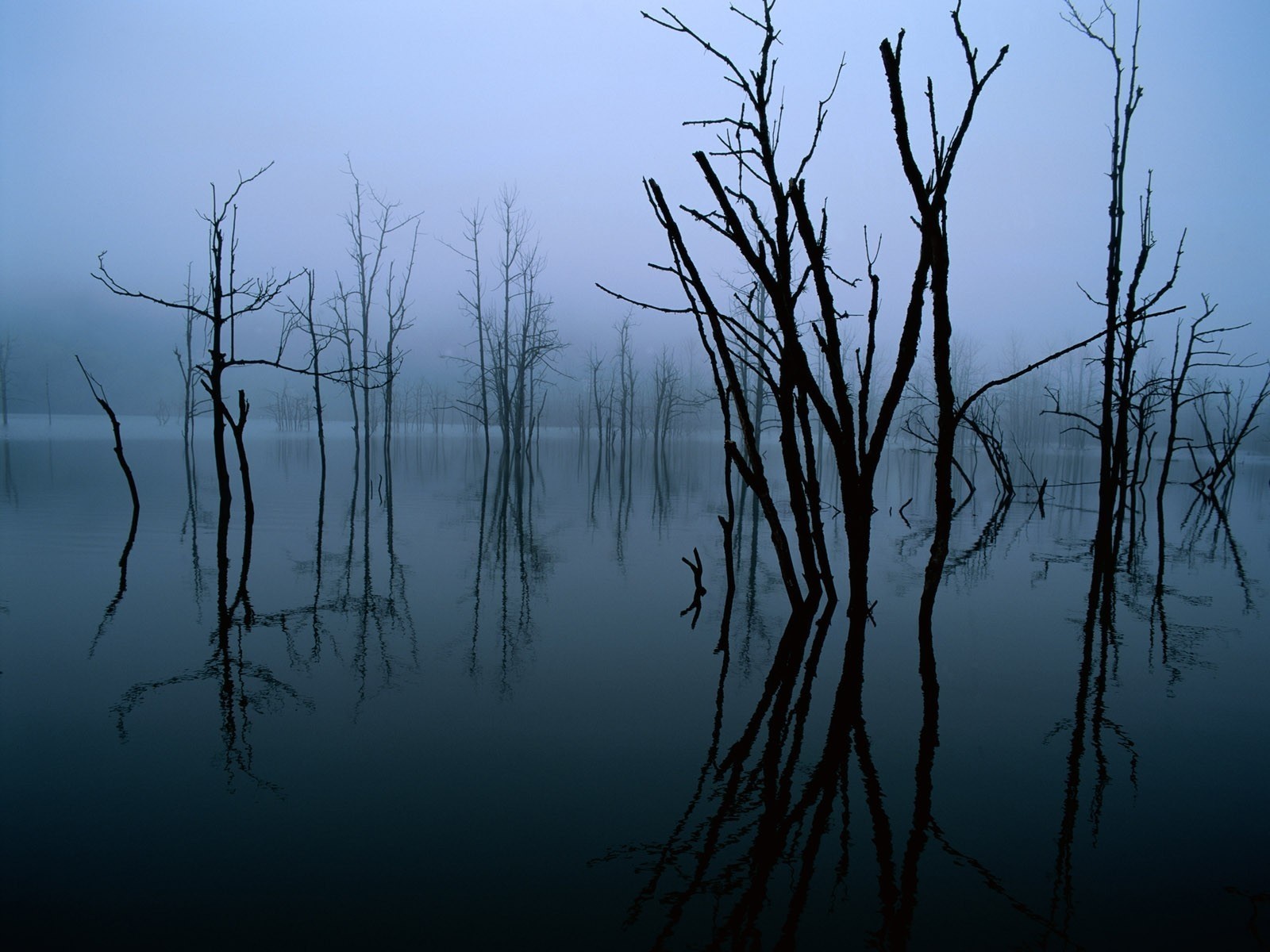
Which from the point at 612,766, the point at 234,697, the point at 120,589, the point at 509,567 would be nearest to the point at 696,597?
the point at 509,567

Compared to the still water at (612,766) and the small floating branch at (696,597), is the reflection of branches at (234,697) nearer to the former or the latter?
the still water at (612,766)

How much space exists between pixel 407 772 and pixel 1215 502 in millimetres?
15160

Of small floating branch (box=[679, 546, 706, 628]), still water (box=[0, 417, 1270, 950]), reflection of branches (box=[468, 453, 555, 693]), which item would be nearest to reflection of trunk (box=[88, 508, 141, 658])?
still water (box=[0, 417, 1270, 950])

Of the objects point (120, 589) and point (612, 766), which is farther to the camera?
point (120, 589)

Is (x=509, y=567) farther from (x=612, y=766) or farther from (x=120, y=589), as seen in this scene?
(x=612, y=766)

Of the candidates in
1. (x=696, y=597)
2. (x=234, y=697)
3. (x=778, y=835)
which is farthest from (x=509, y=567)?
(x=778, y=835)

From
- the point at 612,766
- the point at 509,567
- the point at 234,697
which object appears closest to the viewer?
the point at 612,766

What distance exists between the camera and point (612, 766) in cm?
252

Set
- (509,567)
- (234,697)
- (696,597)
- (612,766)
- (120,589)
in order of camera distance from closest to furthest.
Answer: (612,766) < (234,697) < (696,597) < (120,589) < (509,567)

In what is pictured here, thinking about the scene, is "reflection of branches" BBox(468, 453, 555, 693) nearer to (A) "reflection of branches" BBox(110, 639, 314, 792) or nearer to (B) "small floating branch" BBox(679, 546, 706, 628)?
(A) "reflection of branches" BBox(110, 639, 314, 792)

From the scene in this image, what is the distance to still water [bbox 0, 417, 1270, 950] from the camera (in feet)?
5.79

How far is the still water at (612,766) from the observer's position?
5.79 feet

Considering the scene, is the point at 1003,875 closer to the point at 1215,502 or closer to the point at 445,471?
the point at 1215,502

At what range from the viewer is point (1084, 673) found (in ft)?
12.0
